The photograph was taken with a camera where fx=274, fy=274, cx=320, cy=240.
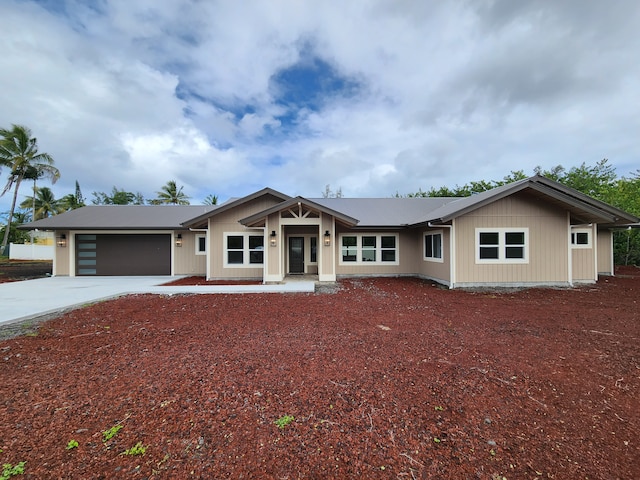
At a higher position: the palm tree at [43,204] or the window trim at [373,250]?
the palm tree at [43,204]

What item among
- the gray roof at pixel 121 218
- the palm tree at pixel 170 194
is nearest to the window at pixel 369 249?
the gray roof at pixel 121 218

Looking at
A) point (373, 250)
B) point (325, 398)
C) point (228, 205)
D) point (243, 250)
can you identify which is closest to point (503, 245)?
point (373, 250)

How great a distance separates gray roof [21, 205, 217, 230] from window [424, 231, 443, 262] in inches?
389

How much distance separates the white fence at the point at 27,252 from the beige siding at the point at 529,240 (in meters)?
35.3

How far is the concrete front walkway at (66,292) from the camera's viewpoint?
21.4 ft

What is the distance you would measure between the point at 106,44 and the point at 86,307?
1076 centimetres

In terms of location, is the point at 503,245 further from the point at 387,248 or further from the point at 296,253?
the point at 296,253

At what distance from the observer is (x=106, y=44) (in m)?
11.0

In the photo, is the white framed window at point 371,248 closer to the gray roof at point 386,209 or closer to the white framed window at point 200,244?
the gray roof at point 386,209

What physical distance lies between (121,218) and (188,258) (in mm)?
4012

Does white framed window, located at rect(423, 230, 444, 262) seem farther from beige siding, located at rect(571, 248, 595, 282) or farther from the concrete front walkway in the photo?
beige siding, located at rect(571, 248, 595, 282)

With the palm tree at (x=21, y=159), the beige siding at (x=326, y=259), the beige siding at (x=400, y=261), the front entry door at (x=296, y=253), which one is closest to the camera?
the beige siding at (x=326, y=259)

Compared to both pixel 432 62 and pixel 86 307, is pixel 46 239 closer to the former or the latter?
pixel 86 307

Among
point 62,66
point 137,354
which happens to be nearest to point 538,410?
point 137,354
